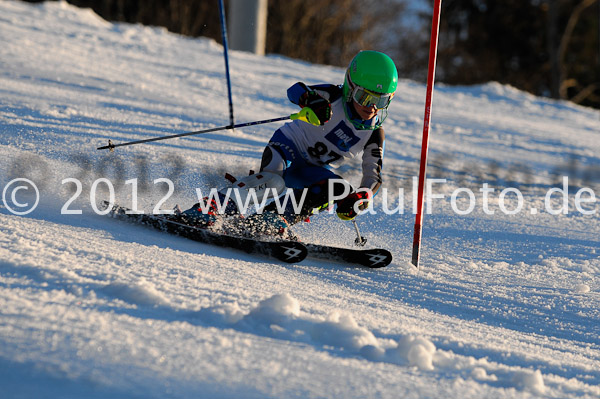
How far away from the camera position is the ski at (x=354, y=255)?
399cm

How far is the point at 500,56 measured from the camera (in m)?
26.3

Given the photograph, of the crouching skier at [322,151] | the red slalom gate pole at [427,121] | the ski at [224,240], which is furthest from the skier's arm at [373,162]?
the ski at [224,240]

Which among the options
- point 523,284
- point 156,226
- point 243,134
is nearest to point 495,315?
point 523,284

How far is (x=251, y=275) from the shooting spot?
3355 millimetres

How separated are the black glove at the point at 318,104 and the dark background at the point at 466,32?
68.9ft

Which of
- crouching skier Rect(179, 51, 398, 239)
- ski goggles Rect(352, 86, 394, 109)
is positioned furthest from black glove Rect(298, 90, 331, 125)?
ski goggles Rect(352, 86, 394, 109)

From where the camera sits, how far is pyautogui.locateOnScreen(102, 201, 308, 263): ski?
12.4 ft

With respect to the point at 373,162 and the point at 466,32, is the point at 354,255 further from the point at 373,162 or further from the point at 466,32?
the point at 466,32

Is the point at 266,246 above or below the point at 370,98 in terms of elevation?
below

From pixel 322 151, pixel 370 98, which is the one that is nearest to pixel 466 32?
pixel 322 151

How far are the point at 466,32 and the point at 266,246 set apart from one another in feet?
83.2

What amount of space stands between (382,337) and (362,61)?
1933 mm

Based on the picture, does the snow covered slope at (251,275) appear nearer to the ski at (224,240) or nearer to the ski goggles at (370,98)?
the ski at (224,240)

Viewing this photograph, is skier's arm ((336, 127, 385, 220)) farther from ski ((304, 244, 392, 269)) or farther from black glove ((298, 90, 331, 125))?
black glove ((298, 90, 331, 125))
